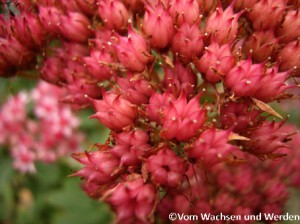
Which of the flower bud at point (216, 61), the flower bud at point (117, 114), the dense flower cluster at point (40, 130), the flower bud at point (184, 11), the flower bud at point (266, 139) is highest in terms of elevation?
the flower bud at point (184, 11)

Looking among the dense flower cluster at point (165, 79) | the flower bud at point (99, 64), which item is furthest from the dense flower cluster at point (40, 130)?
the flower bud at point (99, 64)

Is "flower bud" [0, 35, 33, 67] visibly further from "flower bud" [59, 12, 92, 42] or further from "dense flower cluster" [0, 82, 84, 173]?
"dense flower cluster" [0, 82, 84, 173]

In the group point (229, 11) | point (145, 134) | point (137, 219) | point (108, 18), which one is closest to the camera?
point (137, 219)

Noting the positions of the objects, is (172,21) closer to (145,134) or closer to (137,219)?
(145,134)

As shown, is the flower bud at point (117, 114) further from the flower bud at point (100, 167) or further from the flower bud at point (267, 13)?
the flower bud at point (267, 13)

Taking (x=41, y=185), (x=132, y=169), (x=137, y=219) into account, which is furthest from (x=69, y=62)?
(x=41, y=185)
